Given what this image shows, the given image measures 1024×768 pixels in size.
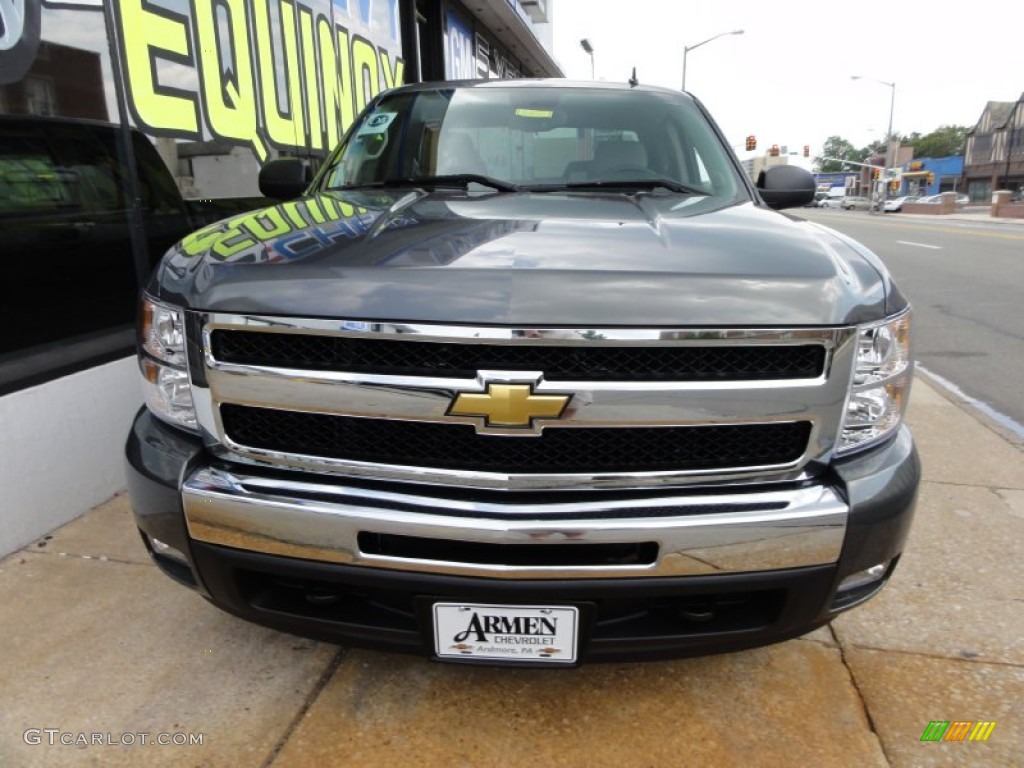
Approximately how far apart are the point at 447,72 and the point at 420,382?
11.2m

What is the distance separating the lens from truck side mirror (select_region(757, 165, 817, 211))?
125 inches

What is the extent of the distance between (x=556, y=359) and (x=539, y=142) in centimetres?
165

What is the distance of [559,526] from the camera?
166cm

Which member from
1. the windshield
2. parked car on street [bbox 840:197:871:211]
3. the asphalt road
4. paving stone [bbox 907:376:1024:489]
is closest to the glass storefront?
the windshield

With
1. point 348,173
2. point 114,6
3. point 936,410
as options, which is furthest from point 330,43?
point 936,410

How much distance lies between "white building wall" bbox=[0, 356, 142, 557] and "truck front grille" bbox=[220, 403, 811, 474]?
6.32ft

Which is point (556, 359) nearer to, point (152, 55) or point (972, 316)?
point (152, 55)

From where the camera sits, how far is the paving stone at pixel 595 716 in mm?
1968

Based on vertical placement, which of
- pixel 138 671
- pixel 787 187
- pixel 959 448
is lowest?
pixel 959 448

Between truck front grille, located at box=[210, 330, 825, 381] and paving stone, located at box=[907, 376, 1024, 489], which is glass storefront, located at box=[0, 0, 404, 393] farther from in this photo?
paving stone, located at box=[907, 376, 1024, 489]

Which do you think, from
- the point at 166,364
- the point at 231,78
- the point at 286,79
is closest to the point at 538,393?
the point at 166,364

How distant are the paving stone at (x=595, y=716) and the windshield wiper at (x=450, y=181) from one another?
Result: 5.46 feet

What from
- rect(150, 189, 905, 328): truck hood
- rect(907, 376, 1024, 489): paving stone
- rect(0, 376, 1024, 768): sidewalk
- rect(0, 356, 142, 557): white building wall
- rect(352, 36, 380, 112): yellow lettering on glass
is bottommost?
rect(907, 376, 1024, 489): paving stone

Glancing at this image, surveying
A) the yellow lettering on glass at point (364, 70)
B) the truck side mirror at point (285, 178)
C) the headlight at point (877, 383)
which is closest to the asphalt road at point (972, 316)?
the headlight at point (877, 383)
